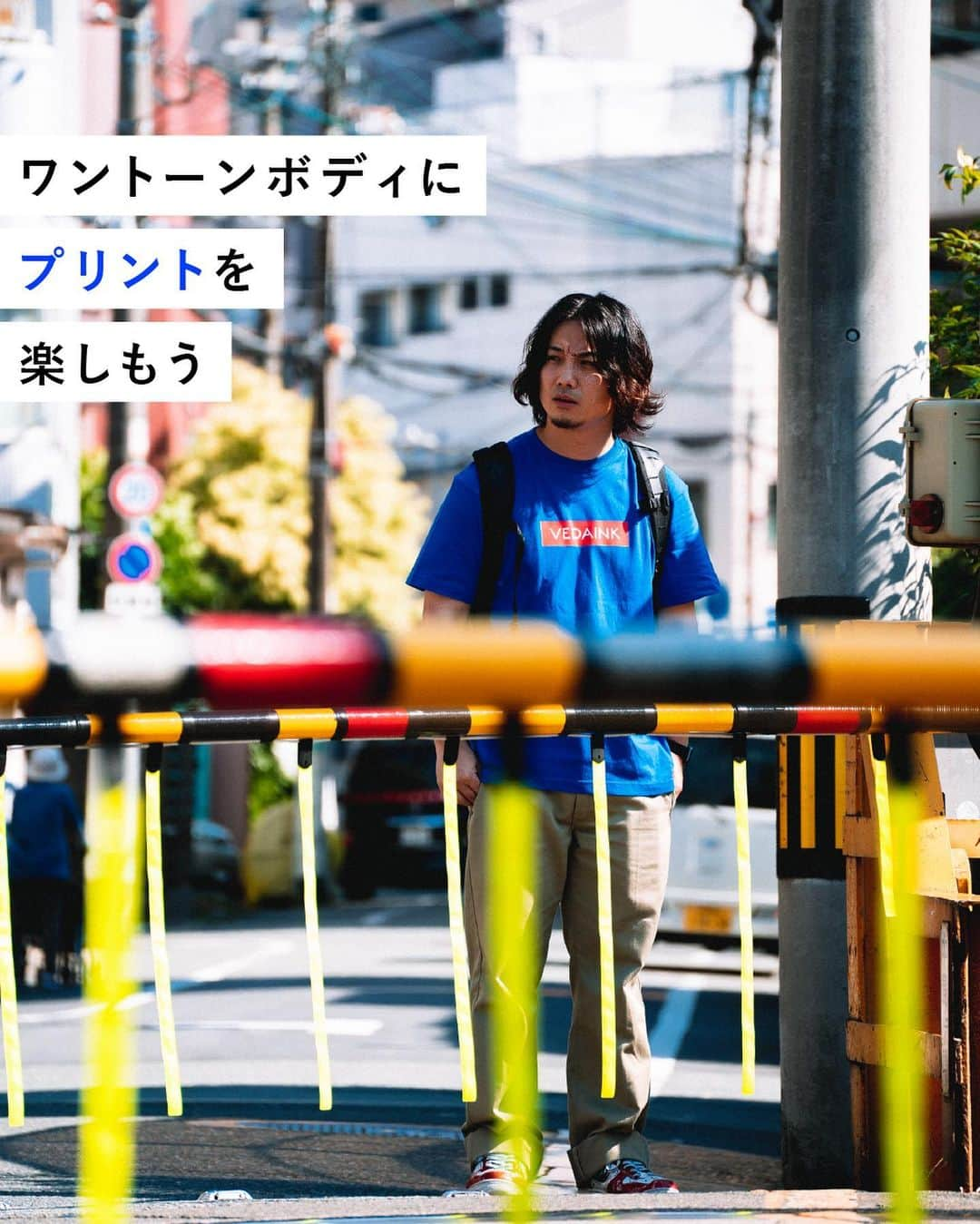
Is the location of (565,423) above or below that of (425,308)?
below

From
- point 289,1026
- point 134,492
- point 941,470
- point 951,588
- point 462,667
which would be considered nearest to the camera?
point 462,667

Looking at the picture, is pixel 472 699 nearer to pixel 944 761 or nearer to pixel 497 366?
pixel 944 761

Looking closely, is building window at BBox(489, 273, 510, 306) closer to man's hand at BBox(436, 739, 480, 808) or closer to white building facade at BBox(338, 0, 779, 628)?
white building facade at BBox(338, 0, 779, 628)

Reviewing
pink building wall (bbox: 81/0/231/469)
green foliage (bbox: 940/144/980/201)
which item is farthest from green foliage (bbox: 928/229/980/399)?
pink building wall (bbox: 81/0/231/469)

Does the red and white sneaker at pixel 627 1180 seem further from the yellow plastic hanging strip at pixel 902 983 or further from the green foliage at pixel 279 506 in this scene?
the green foliage at pixel 279 506

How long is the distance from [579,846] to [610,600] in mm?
532

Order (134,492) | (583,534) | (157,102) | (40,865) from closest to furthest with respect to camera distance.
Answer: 1. (583,534)
2. (40,865)
3. (134,492)
4. (157,102)

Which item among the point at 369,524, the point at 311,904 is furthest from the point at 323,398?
the point at 311,904

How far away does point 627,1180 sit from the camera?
459cm

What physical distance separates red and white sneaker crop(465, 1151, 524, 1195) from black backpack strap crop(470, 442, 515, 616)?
1.14m

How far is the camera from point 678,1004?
38.0 feet

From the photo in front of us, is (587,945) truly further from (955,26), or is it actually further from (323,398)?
(323,398)

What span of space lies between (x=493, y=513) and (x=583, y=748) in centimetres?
54

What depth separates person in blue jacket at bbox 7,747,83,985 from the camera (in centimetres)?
1368
